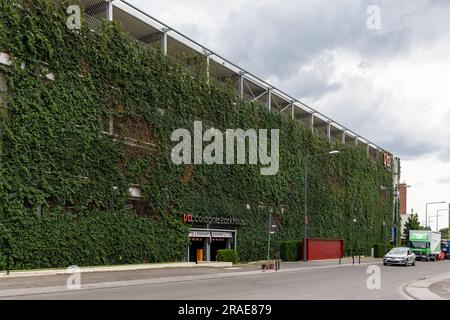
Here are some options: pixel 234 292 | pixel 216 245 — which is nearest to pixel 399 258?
pixel 216 245

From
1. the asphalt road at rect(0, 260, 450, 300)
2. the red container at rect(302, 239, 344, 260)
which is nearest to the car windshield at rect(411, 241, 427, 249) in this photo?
the red container at rect(302, 239, 344, 260)

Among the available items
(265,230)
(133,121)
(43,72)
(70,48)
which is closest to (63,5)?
(70,48)

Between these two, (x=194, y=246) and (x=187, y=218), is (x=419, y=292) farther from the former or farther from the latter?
(x=194, y=246)

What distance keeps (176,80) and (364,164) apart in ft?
129

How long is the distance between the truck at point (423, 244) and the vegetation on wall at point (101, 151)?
19892mm

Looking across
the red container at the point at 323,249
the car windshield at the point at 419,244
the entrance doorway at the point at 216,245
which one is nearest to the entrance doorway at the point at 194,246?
the entrance doorway at the point at 216,245

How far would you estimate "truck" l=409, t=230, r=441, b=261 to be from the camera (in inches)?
2131

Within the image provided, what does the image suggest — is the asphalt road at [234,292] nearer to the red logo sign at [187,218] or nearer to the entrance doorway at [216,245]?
the red logo sign at [187,218]

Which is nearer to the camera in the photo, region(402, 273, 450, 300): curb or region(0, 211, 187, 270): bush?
region(402, 273, 450, 300): curb

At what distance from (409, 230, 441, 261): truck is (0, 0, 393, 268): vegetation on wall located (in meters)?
19.9

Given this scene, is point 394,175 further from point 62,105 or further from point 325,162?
point 62,105

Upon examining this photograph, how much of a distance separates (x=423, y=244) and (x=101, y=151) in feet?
129

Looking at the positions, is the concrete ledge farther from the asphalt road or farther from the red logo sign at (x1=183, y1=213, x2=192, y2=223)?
the red logo sign at (x1=183, y1=213, x2=192, y2=223)

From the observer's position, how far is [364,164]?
221 ft
